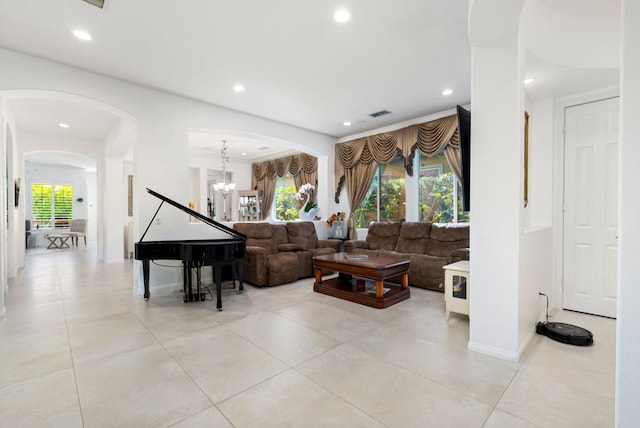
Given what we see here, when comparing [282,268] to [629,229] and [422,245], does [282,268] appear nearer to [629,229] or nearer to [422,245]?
[422,245]

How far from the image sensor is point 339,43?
325cm

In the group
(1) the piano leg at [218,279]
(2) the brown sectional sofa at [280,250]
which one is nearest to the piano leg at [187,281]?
(1) the piano leg at [218,279]

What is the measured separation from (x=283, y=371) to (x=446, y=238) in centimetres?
373

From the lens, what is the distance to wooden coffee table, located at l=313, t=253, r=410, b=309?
3.75 meters

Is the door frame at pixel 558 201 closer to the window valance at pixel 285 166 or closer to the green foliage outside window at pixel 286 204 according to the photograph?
the window valance at pixel 285 166

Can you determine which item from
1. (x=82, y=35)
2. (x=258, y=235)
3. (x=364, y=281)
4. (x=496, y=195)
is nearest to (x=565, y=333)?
(x=496, y=195)

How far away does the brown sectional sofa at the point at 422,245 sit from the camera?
4.53 metres

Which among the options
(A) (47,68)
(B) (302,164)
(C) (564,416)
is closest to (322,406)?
(C) (564,416)

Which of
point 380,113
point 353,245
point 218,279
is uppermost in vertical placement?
point 380,113

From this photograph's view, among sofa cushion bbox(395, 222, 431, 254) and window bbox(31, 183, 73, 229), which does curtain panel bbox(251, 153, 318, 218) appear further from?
window bbox(31, 183, 73, 229)

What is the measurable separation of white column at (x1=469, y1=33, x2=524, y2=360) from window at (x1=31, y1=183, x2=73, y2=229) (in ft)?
46.2

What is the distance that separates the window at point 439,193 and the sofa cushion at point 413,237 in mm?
424

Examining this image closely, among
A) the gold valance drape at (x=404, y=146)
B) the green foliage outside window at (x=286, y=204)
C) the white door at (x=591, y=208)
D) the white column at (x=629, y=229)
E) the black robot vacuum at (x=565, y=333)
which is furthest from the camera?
the green foliage outside window at (x=286, y=204)

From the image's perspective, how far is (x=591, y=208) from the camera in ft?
11.5
